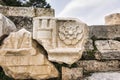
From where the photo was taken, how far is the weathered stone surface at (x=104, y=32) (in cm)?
573

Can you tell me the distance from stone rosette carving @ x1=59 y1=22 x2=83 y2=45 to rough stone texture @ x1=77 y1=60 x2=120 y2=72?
0.64 meters

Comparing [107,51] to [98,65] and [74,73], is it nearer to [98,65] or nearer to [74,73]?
[98,65]

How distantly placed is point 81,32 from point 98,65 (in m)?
0.87

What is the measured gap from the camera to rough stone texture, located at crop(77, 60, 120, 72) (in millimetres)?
4941

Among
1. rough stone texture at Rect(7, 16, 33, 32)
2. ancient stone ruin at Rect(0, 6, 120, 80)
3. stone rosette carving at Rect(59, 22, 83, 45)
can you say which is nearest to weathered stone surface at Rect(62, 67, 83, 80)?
ancient stone ruin at Rect(0, 6, 120, 80)

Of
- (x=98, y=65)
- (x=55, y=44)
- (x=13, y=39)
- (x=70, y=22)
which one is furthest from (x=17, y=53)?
(x=98, y=65)

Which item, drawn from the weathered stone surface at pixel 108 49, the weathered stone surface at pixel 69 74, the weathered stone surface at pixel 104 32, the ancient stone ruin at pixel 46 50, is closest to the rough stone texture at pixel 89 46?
the weathered stone surface at pixel 108 49

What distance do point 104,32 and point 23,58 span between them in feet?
6.73

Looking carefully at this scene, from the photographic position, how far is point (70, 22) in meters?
4.46

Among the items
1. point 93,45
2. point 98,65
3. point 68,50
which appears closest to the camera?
point 68,50

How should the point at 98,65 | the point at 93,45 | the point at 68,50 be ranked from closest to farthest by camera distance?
the point at 68,50 < the point at 98,65 < the point at 93,45

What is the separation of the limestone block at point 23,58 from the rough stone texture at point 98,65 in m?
0.70

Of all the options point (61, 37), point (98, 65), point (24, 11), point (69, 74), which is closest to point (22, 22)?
point (24, 11)

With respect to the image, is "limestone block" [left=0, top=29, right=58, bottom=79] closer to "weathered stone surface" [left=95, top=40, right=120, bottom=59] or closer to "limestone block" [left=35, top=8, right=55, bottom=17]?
"weathered stone surface" [left=95, top=40, right=120, bottom=59]
